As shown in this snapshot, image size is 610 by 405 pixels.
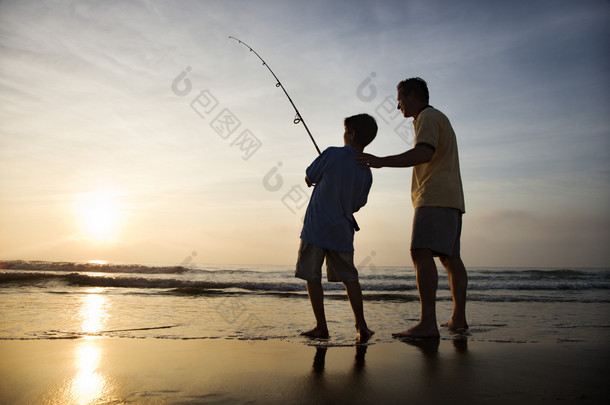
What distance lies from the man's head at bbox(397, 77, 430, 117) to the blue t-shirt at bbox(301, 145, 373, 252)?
1.78 feet

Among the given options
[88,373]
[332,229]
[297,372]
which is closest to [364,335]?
[332,229]

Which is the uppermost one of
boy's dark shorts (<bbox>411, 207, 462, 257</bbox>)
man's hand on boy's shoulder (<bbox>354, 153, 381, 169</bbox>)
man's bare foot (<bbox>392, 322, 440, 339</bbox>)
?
man's hand on boy's shoulder (<bbox>354, 153, 381, 169</bbox>)

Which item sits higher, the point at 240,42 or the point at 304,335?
the point at 240,42

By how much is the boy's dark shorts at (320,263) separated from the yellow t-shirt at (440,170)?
68 centimetres

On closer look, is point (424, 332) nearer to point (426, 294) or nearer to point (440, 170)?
point (426, 294)

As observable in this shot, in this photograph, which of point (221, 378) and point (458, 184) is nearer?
point (221, 378)

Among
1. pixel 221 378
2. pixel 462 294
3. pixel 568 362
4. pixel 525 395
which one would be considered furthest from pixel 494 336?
pixel 221 378

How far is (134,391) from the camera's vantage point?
5.19 ft

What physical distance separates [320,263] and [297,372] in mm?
1071

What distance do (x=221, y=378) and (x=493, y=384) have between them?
1.13 m

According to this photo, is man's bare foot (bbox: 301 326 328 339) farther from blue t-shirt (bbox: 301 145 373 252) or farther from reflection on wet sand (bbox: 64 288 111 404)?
reflection on wet sand (bbox: 64 288 111 404)

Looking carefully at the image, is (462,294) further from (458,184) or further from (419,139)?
(419,139)

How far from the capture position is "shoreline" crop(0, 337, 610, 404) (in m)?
1.53

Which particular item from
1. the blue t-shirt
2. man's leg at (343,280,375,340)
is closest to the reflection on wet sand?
the blue t-shirt
